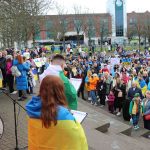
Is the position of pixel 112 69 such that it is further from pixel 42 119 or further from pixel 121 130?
pixel 42 119

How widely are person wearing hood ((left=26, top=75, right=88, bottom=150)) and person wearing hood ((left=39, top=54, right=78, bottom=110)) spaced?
159cm

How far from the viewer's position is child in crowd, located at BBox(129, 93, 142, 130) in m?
11.9

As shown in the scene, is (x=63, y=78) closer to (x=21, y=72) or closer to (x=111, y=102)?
(x=21, y=72)

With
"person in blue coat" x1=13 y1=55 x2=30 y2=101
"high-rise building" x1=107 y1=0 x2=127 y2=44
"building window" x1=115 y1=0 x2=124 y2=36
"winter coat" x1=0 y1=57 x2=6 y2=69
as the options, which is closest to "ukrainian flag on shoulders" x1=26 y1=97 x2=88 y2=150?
"person in blue coat" x1=13 y1=55 x2=30 y2=101

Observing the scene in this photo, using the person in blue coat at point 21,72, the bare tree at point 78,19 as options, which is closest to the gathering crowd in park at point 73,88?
the person in blue coat at point 21,72

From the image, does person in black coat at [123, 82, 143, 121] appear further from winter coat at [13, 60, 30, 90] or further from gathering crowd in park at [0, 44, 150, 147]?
winter coat at [13, 60, 30, 90]

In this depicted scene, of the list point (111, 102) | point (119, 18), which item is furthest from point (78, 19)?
point (111, 102)

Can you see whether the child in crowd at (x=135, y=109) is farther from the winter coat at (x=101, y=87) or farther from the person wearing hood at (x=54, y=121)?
the person wearing hood at (x=54, y=121)

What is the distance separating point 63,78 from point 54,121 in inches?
76.0

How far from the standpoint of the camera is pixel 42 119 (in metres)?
3.05

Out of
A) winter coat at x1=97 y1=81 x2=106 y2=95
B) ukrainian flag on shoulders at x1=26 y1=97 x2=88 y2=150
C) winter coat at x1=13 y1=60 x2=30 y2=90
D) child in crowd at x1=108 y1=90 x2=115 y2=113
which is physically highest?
ukrainian flag on shoulders at x1=26 y1=97 x2=88 y2=150

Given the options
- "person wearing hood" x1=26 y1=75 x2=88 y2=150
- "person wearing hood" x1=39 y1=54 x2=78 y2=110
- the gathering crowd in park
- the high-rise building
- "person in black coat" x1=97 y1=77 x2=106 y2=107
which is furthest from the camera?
the high-rise building

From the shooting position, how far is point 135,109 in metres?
11.9

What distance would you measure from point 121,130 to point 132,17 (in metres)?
87.2
